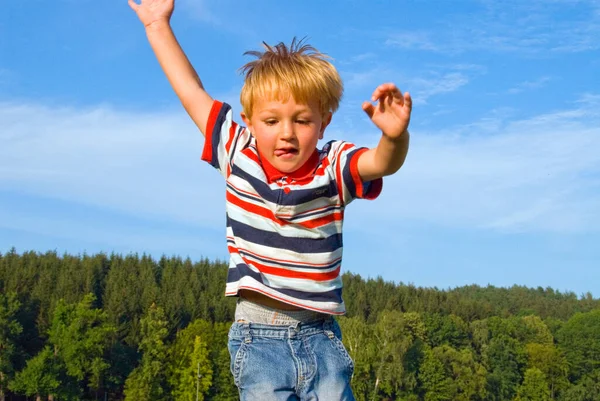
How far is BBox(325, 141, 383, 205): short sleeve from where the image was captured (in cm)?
475

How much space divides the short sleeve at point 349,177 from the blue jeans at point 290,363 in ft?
2.54

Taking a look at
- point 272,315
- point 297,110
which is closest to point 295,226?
point 272,315

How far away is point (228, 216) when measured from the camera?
16.2 ft

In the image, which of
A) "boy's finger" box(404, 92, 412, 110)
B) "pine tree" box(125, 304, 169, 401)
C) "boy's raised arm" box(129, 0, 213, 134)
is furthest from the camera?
"pine tree" box(125, 304, 169, 401)

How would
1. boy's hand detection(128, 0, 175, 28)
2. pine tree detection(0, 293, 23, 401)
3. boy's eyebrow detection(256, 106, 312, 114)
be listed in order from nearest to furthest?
1. boy's eyebrow detection(256, 106, 312, 114)
2. boy's hand detection(128, 0, 175, 28)
3. pine tree detection(0, 293, 23, 401)

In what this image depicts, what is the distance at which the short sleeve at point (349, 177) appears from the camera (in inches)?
187

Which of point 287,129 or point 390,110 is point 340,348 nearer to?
point 287,129

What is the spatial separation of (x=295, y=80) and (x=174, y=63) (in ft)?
3.76

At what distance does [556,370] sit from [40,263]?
6920 centimetres

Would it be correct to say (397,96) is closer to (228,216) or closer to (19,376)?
(228,216)

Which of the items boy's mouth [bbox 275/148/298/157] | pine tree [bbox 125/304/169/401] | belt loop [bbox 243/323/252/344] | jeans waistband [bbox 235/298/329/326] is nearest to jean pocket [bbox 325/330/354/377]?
jeans waistband [bbox 235/298/329/326]

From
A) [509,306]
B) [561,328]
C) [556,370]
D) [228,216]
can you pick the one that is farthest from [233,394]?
[509,306]

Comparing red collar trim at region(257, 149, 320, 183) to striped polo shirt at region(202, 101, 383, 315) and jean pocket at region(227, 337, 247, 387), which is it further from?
jean pocket at region(227, 337, 247, 387)

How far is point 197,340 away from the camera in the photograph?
7675cm
